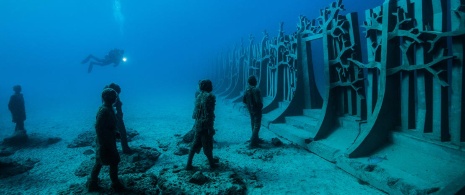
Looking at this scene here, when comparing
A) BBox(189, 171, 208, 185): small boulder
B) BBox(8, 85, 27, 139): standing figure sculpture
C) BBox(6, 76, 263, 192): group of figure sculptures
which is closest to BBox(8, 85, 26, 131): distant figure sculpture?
BBox(8, 85, 27, 139): standing figure sculpture

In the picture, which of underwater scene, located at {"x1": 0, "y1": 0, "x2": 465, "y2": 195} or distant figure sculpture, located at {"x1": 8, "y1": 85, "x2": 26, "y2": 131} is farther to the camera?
distant figure sculpture, located at {"x1": 8, "y1": 85, "x2": 26, "y2": 131}

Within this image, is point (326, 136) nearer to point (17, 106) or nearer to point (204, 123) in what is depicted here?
point (204, 123)

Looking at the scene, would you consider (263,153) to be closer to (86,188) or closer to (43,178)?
(86,188)

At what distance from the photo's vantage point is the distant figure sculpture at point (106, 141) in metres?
4.50

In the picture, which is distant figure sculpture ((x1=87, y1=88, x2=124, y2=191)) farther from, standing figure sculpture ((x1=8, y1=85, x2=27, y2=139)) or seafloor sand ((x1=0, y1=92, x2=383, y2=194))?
standing figure sculpture ((x1=8, y1=85, x2=27, y2=139))

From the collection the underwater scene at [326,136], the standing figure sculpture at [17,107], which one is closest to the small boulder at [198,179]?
the underwater scene at [326,136]

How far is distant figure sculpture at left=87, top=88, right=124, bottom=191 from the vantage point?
4.50 meters

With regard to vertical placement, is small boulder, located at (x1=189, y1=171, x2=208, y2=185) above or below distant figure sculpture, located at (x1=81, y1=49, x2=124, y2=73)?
below

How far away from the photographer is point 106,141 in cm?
454

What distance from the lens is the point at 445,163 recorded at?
4352 millimetres

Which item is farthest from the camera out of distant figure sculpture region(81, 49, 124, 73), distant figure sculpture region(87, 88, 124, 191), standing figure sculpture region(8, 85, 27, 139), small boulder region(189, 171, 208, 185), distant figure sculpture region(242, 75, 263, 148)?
distant figure sculpture region(81, 49, 124, 73)

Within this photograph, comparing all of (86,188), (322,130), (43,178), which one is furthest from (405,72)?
(43,178)

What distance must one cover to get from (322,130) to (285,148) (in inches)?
46.9

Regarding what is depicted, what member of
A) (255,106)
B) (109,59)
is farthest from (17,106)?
(109,59)
